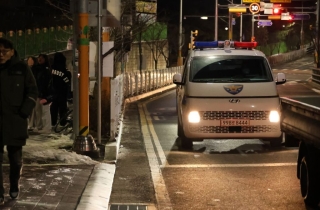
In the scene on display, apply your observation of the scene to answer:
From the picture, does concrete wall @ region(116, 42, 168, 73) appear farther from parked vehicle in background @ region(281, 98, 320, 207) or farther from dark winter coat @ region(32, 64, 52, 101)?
parked vehicle in background @ region(281, 98, 320, 207)

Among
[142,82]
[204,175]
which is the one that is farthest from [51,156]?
[142,82]

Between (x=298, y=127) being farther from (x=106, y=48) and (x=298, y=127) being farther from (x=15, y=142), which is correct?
(x=106, y=48)

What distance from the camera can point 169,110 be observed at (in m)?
22.7

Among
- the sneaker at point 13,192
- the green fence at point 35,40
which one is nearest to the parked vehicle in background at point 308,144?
the sneaker at point 13,192

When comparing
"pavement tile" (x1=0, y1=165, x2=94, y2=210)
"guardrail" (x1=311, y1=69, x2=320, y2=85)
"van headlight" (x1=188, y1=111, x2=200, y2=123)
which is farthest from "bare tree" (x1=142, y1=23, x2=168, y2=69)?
"pavement tile" (x1=0, y1=165, x2=94, y2=210)

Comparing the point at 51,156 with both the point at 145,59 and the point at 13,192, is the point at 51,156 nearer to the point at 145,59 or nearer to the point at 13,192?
the point at 13,192

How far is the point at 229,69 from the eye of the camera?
13.5m

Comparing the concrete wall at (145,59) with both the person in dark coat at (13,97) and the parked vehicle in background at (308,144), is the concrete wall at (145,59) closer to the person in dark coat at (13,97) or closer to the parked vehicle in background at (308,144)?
the parked vehicle in background at (308,144)

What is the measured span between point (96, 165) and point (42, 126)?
4325mm

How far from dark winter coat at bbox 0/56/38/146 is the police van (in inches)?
236

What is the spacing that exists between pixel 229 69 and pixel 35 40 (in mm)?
16447

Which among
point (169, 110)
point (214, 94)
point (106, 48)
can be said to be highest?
point (106, 48)

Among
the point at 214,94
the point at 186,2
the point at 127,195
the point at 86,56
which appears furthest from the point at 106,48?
the point at 186,2

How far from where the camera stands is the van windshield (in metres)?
13.3
